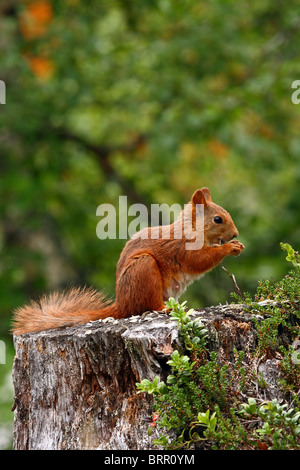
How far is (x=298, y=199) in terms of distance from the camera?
6699 mm

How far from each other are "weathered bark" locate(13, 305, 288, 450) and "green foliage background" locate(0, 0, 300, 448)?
10.5 feet

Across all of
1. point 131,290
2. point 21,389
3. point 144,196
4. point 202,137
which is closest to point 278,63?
point 202,137

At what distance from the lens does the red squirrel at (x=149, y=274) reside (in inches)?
116

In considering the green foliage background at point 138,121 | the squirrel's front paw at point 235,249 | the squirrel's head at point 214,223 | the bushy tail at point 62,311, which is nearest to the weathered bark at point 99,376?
the bushy tail at point 62,311

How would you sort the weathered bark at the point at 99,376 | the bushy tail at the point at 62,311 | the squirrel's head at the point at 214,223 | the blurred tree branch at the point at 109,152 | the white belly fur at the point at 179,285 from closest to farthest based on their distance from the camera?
the weathered bark at the point at 99,376, the bushy tail at the point at 62,311, the white belly fur at the point at 179,285, the squirrel's head at the point at 214,223, the blurred tree branch at the point at 109,152

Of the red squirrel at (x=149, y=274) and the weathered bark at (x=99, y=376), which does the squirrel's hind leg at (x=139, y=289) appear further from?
the weathered bark at (x=99, y=376)

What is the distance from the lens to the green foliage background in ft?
21.2

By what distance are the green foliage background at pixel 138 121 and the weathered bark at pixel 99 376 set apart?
3.20 metres

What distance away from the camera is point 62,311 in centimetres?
296

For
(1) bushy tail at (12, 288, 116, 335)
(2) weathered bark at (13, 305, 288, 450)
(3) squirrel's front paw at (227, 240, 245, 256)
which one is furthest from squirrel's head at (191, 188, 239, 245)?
(2) weathered bark at (13, 305, 288, 450)

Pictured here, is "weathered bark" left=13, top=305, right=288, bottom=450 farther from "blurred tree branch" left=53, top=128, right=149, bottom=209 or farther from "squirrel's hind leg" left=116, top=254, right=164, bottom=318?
"blurred tree branch" left=53, top=128, right=149, bottom=209

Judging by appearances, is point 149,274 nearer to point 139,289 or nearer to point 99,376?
point 139,289

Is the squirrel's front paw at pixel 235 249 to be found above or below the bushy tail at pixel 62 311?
above

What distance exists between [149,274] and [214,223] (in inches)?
23.9
